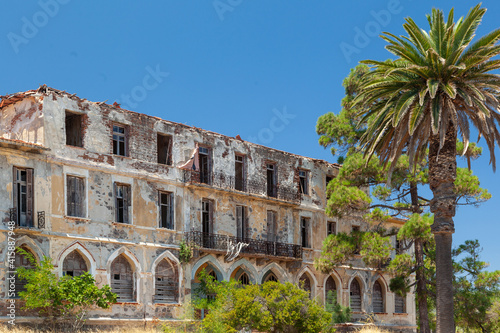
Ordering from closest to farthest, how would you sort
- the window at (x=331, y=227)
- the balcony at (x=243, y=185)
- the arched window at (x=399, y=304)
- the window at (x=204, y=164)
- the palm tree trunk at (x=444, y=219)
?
the palm tree trunk at (x=444, y=219) → the balcony at (x=243, y=185) → the window at (x=204, y=164) → the window at (x=331, y=227) → the arched window at (x=399, y=304)

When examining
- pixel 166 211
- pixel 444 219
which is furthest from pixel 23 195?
pixel 444 219

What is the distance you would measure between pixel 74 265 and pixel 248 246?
1092 cm

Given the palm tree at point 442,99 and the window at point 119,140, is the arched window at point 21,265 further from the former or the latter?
the palm tree at point 442,99

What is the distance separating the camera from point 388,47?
28.9 metres

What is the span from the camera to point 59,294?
3100cm

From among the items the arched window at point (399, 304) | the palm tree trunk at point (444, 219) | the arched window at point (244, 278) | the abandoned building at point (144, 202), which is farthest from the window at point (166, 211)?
the arched window at point (399, 304)

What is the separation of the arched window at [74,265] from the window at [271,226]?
1264 cm

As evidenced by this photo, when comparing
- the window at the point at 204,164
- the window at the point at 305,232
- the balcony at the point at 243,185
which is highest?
the window at the point at 204,164

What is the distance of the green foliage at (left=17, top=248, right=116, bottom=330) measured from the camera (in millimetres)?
30484

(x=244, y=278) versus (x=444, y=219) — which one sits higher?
(x=444, y=219)

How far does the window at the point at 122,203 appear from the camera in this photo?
35594 mm

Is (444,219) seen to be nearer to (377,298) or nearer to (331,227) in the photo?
(331,227)

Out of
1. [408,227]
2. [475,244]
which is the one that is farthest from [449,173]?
[475,244]

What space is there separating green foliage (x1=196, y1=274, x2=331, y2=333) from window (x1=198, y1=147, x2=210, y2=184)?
10113mm
